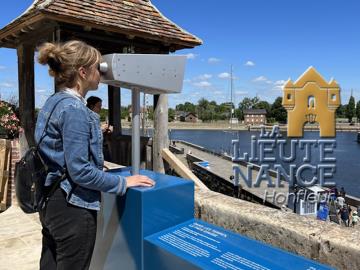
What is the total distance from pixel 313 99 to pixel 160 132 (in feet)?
89.3

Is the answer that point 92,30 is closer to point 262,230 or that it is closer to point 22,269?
point 22,269

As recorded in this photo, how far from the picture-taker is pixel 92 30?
590cm

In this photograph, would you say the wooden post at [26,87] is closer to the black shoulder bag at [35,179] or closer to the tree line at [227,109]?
the black shoulder bag at [35,179]

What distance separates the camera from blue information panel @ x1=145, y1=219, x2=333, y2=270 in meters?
1.77

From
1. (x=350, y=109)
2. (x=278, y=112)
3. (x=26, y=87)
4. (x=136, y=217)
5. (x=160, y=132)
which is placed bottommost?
(x=136, y=217)

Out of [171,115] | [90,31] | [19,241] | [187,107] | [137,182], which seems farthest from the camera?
[187,107]

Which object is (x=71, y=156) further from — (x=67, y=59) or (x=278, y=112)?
(x=278, y=112)

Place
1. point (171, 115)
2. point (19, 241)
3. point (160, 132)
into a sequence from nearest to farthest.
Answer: point (19, 241)
point (160, 132)
point (171, 115)

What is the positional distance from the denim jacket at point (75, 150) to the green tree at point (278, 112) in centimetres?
12356

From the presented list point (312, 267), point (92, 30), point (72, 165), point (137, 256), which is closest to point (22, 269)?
point (137, 256)

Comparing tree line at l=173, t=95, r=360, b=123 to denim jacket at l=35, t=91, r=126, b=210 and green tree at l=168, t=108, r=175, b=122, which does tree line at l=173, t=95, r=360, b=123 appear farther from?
denim jacket at l=35, t=91, r=126, b=210

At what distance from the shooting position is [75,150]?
179 centimetres

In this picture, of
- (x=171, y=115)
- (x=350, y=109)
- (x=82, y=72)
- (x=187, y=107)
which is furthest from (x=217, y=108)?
(x=82, y=72)

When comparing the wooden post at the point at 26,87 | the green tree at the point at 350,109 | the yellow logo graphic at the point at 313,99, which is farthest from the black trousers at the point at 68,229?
the green tree at the point at 350,109
